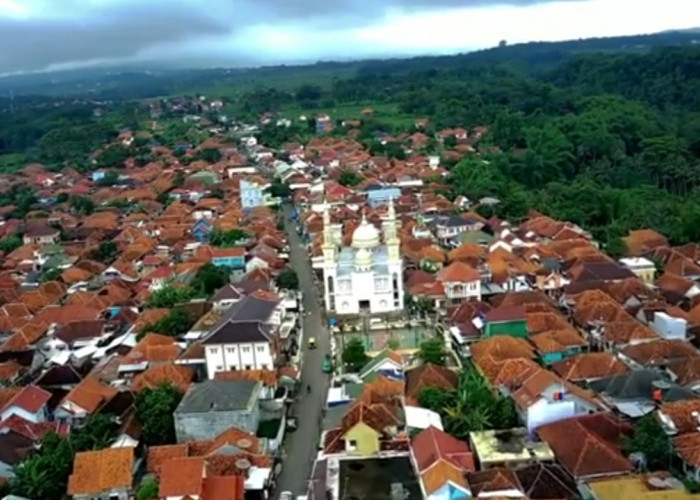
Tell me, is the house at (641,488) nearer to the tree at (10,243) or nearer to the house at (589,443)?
the house at (589,443)

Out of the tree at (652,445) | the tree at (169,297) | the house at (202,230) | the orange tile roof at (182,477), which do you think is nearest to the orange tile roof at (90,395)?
the orange tile roof at (182,477)

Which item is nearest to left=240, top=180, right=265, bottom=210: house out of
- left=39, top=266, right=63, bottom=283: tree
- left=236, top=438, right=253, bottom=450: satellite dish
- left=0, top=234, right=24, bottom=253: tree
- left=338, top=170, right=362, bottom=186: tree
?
left=338, top=170, right=362, bottom=186: tree

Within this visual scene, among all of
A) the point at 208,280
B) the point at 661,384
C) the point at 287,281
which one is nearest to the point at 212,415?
the point at 661,384

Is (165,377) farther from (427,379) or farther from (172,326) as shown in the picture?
(427,379)

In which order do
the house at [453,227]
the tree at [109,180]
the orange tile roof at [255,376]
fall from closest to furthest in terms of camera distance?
the orange tile roof at [255,376]
the house at [453,227]
the tree at [109,180]

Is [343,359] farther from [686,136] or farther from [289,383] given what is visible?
[686,136]

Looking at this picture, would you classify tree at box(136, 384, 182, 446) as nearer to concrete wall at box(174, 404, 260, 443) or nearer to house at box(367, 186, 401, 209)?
concrete wall at box(174, 404, 260, 443)

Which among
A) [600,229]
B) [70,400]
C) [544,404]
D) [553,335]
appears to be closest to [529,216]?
[600,229]
